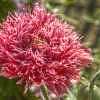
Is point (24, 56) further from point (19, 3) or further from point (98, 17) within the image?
point (98, 17)

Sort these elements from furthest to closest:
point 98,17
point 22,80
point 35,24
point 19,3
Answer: point 98,17 → point 19,3 → point 35,24 → point 22,80

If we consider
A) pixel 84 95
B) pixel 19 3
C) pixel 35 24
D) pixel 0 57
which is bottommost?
pixel 84 95

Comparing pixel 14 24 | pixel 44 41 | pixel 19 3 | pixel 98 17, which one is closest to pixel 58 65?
pixel 44 41

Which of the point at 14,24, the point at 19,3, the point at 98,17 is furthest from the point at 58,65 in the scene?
the point at 98,17

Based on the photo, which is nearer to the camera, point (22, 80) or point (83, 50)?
point (22, 80)

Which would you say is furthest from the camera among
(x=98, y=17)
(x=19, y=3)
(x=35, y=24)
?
(x=98, y=17)

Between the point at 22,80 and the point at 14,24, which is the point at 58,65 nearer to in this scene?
the point at 22,80

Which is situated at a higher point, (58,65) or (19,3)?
(19,3)
